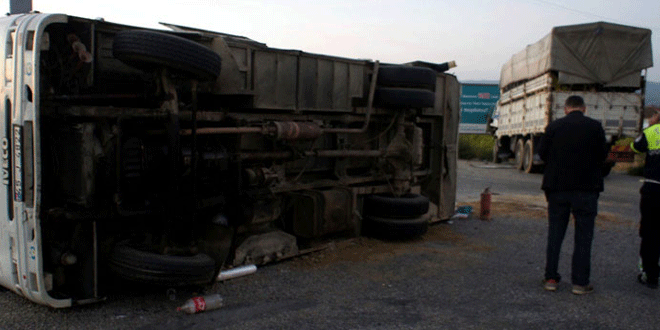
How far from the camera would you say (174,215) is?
14.5ft

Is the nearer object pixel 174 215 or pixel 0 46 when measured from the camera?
pixel 0 46

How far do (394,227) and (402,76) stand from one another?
1781 millimetres

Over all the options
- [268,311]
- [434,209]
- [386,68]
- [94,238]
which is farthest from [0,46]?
[434,209]

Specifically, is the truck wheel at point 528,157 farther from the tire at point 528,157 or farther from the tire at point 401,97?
the tire at point 401,97

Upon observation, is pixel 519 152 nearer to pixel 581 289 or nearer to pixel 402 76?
pixel 402 76

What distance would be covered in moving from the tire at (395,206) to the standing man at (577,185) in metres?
1.96

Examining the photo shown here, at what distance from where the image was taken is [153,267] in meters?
4.14

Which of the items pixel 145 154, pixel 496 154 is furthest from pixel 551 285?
pixel 496 154

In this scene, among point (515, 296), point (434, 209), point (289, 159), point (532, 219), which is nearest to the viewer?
point (515, 296)

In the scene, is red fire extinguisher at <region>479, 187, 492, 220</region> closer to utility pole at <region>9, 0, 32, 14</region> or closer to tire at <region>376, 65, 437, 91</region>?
tire at <region>376, 65, 437, 91</region>

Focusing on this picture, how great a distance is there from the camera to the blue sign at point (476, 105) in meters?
32.3

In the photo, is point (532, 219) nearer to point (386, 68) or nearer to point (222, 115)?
point (386, 68)

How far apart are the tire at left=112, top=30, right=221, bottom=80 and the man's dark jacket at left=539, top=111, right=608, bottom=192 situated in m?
3.14

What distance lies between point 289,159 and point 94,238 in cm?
222
